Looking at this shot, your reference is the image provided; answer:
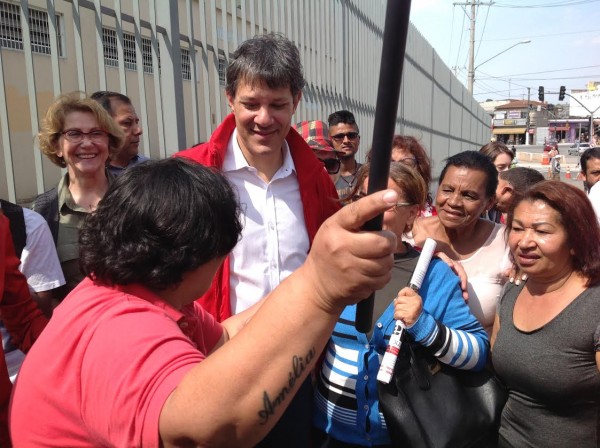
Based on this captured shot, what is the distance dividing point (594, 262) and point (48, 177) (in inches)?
149

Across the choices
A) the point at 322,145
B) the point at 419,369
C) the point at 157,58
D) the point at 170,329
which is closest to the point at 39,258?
the point at 170,329

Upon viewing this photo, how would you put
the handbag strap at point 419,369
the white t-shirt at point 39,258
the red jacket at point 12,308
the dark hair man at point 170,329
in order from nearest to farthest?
the dark hair man at point 170,329
the red jacket at point 12,308
the handbag strap at point 419,369
the white t-shirt at point 39,258

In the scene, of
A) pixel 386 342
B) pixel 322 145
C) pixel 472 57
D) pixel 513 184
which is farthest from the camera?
pixel 472 57

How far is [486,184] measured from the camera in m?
2.47

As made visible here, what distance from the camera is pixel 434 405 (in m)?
1.62

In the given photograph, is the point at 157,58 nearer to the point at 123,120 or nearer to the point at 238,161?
the point at 123,120

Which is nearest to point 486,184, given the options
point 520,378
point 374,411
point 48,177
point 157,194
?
point 520,378

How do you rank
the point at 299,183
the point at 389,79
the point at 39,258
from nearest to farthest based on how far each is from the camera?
the point at 389,79 < the point at 39,258 < the point at 299,183

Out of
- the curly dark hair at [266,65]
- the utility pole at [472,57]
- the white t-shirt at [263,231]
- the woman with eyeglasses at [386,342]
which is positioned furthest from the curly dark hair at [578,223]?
the utility pole at [472,57]

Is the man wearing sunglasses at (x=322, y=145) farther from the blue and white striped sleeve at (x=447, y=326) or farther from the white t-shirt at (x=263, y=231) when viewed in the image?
the blue and white striped sleeve at (x=447, y=326)

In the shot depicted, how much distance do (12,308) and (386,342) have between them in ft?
4.08

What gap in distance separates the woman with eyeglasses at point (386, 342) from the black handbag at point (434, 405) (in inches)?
2.1

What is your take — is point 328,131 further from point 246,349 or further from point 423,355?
point 246,349

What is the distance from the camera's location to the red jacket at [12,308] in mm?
1533
